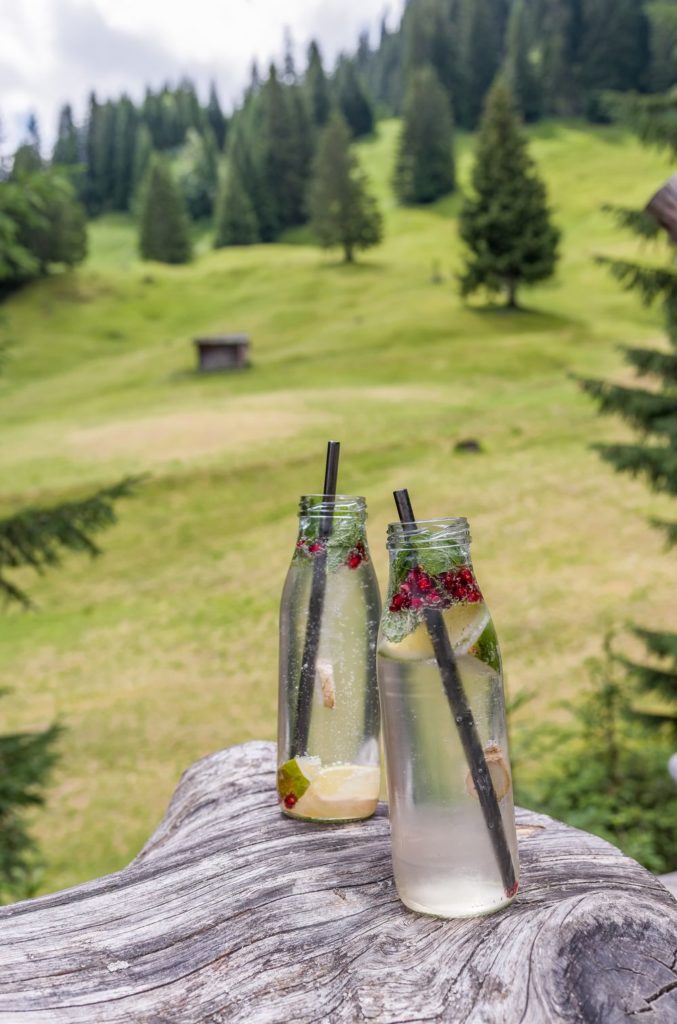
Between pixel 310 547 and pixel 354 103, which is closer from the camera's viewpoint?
pixel 310 547

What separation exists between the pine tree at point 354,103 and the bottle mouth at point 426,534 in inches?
4032

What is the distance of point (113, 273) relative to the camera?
201ft

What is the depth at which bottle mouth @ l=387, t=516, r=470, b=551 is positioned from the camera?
5.31 feet

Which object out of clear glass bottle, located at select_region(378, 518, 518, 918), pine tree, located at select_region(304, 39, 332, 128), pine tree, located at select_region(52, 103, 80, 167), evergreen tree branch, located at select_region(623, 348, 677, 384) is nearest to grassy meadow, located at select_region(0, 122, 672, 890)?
evergreen tree branch, located at select_region(623, 348, 677, 384)

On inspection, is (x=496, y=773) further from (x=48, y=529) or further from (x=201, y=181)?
(x=201, y=181)

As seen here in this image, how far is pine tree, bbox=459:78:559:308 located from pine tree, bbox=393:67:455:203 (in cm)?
3065

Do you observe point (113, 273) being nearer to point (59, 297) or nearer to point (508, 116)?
point (59, 297)

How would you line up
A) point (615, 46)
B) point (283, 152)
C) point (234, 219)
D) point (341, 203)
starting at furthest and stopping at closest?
point (615, 46), point (283, 152), point (234, 219), point (341, 203)

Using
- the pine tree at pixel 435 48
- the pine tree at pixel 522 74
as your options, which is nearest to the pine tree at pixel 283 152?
the pine tree at pixel 435 48

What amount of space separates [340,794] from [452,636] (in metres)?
0.59

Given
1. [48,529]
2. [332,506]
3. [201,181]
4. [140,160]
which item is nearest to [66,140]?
[140,160]

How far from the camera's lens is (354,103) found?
317ft

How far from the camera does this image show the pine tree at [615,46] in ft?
300

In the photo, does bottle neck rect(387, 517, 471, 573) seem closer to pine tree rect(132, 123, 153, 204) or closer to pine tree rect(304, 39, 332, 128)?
pine tree rect(132, 123, 153, 204)
